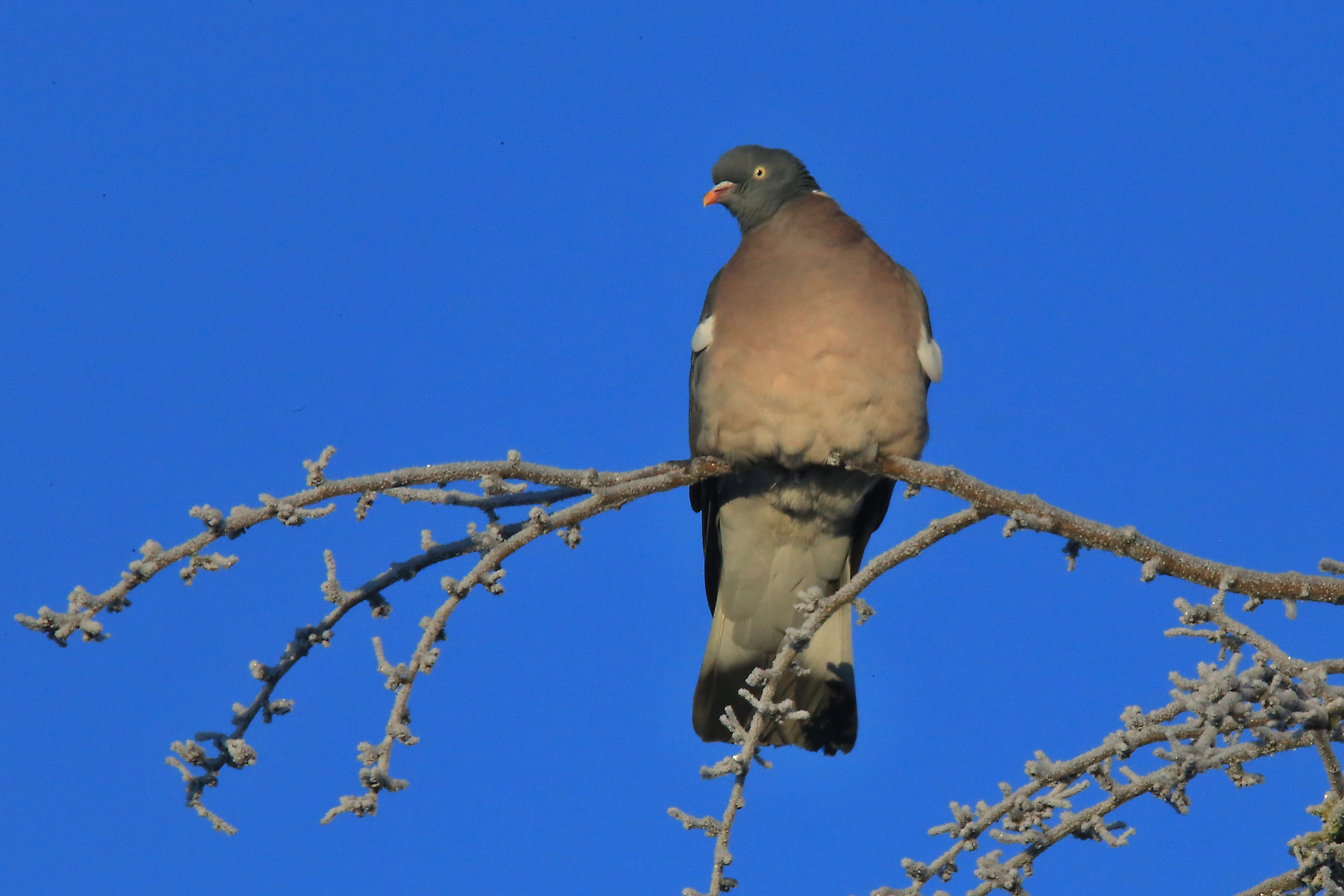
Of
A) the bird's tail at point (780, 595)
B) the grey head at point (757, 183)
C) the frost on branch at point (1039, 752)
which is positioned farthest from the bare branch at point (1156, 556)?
the grey head at point (757, 183)

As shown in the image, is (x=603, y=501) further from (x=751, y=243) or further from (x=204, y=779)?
(x=751, y=243)

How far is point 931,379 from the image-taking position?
4.40 meters

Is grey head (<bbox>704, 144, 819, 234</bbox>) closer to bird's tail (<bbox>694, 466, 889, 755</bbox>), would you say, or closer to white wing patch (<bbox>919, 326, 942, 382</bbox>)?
white wing patch (<bbox>919, 326, 942, 382</bbox>)

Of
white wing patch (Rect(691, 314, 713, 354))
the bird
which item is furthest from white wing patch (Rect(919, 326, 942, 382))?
white wing patch (Rect(691, 314, 713, 354))

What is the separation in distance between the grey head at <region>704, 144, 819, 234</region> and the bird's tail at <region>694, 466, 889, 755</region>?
3.79 ft

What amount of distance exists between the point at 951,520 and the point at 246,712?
1.72 metres

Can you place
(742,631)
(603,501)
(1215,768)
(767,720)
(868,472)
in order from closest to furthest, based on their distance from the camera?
(1215,768) < (767,720) < (603,501) < (868,472) < (742,631)

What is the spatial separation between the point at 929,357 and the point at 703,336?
31.3 inches

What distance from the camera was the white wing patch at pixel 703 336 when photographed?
4.40 meters

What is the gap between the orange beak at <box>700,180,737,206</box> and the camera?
17.2ft

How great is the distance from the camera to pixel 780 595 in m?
4.93

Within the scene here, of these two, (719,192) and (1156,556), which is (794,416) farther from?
(719,192)

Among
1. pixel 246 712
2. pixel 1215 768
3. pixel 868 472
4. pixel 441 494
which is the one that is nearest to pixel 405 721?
pixel 246 712

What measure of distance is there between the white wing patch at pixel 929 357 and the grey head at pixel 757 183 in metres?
0.89
